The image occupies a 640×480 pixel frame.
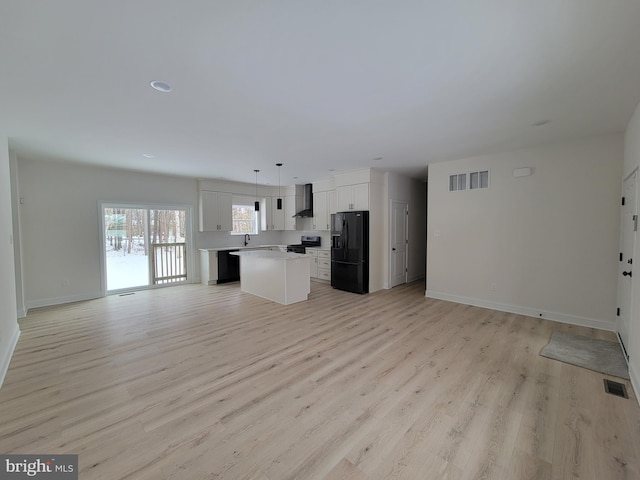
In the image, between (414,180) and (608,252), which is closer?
(608,252)

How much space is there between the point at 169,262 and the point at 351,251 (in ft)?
14.9

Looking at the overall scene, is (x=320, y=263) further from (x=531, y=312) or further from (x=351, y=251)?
(x=531, y=312)

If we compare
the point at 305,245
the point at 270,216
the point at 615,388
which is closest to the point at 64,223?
the point at 270,216

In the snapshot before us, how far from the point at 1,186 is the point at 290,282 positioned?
12.9ft

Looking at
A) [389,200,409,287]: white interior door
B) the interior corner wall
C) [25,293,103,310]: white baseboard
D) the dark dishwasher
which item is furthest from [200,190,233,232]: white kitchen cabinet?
[389,200,409,287]: white interior door

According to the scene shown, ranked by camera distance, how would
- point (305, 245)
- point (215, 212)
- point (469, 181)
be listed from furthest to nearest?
point (305, 245) → point (215, 212) → point (469, 181)

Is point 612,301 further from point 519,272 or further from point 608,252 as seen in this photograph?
point 519,272

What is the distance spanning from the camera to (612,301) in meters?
3.68

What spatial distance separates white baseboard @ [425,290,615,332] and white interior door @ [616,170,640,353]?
0.22 metres

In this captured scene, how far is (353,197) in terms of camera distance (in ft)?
20.0

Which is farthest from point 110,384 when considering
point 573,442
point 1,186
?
point 573,442

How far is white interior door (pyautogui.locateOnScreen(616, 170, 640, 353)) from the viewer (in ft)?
9.56

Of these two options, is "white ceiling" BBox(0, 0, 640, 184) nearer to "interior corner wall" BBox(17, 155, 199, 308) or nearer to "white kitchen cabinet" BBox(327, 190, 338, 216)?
"interior corner wall" BBox(17, 155, 199, 308)

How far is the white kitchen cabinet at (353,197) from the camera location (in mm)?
5859
